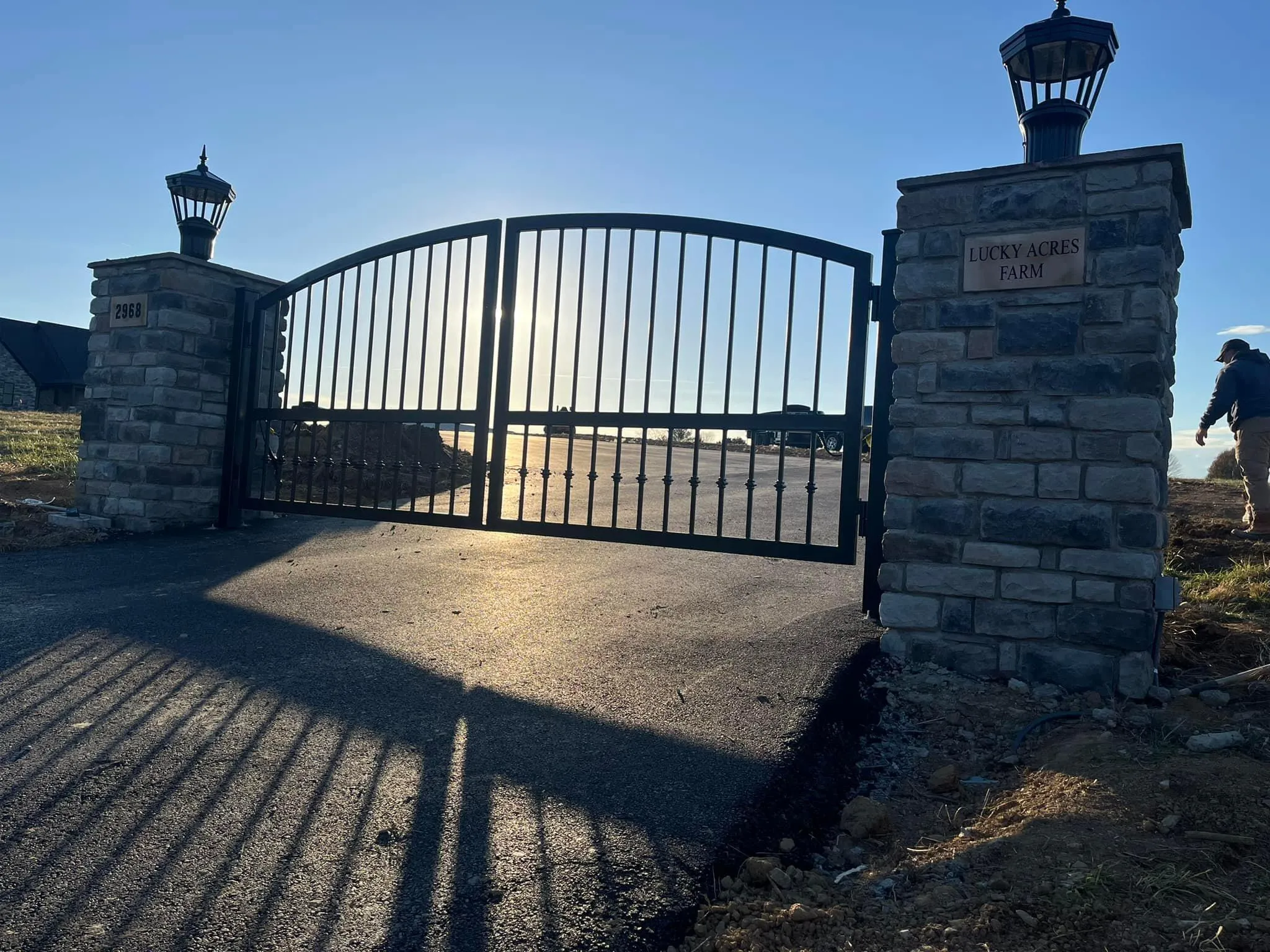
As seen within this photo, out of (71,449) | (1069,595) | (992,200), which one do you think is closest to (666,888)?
(1069,595)

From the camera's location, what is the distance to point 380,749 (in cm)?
308

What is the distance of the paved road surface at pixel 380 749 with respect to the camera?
2094 mm

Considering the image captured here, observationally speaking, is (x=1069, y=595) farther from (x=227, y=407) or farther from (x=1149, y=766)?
(x=227, y=407)

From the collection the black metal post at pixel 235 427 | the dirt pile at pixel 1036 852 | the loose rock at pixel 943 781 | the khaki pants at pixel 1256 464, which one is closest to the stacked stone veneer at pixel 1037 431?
the dirt pile at pixel 1036 852

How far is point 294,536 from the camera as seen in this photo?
767cm

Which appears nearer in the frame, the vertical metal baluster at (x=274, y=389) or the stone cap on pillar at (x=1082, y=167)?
the stone cap on pillar at (x=1082, y=167)

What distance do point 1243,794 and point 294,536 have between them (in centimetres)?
701

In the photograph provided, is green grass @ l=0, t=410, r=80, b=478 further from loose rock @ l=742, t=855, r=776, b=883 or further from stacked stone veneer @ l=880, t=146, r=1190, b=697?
loose rock @ l=742, t=855, r=776, b=883

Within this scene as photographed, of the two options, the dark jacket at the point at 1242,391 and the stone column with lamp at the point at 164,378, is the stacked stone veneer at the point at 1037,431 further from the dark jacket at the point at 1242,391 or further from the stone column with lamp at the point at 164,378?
the stone column with lamp at the point at 164,378

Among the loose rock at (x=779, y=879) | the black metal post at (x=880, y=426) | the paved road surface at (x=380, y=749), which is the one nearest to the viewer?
the paved road surface at (x=380, y=749)

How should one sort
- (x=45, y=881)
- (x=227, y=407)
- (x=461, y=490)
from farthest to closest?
(x=461, y=490) < (x=227, y=407) < (x=45, y=881)

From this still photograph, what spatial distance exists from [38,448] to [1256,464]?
1578 centimetres

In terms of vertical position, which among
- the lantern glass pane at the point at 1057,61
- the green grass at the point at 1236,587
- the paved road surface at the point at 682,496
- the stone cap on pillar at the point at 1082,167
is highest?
the lantern glass pane at the point at 1057,61

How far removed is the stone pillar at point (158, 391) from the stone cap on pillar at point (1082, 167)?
20.9ft
